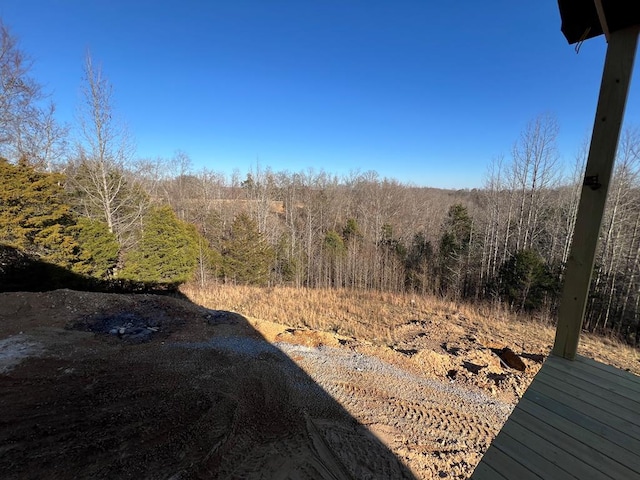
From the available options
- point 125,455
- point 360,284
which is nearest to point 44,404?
point 125,455

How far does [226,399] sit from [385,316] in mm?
7565

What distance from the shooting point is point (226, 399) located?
425 centimetres

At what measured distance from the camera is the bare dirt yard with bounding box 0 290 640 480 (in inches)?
126

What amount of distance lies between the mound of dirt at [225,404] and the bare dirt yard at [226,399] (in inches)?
0.8

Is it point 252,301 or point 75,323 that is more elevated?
point 75,323

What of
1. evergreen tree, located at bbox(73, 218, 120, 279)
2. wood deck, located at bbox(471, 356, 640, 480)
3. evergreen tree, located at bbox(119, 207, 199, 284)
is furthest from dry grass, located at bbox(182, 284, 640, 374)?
wood deck, located at bbox(471, 356, 640, 480)

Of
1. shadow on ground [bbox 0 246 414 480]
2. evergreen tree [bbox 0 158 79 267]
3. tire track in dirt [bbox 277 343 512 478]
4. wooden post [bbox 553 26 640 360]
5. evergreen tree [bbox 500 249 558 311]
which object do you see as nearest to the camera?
wooden post [bbox 553 26 640 360]

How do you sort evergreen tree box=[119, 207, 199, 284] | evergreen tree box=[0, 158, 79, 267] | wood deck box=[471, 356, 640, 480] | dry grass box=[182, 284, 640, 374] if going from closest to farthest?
wood deck box=[471, 356, 640, 480], dry grass box=[182, 284, 640, 374], evergreen tree box=[0, 158, 79, 267], evergreen tree box=[119, 207, 199, 284]

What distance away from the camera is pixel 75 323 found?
664 centimetres

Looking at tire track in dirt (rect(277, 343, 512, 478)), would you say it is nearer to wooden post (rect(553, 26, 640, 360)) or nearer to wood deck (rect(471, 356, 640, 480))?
wood deck (rect(471, 356, 640, 480))

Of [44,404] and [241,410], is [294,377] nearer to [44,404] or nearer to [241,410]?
→ [241,410]

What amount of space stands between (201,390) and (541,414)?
4.29m

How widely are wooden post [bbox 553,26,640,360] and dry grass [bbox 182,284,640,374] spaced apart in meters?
6.65

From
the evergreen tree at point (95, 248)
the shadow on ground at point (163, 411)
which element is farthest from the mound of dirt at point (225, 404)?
the evergreen tree at point (95, 248)
